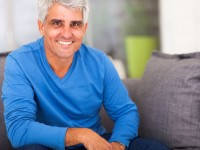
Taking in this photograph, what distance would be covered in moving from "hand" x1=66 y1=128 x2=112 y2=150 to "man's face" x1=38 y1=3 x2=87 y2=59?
320 mm

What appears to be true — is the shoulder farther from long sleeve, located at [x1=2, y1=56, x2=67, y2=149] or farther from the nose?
the nose

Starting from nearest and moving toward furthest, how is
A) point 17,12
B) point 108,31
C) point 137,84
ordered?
point 137,84 → point 17,12 → point 108,31

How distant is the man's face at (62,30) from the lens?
139cm

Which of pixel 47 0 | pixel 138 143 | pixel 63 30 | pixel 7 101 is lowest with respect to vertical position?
pixel 138 143

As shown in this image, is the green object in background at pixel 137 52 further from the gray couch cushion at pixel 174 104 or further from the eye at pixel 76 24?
the eye at pixel 76 24

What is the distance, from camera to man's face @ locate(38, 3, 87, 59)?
4.55ft

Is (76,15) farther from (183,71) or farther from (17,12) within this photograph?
(17,12)

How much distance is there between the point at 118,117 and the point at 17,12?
59.1 inches

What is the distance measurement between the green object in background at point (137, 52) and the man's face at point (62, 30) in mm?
1839

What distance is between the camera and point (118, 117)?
1560 mm

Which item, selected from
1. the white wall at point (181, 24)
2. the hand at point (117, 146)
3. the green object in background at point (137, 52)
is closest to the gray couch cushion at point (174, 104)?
the hand at point (117, 146)

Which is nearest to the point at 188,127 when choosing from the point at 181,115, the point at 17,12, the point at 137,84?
the point at 181,115

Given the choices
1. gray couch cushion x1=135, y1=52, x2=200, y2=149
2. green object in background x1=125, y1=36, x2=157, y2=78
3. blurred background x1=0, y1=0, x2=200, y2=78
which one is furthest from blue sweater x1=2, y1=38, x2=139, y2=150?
green object in background x1=125, y1=36, x2=157, y2=78

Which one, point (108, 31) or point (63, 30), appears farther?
point (108, 31)
